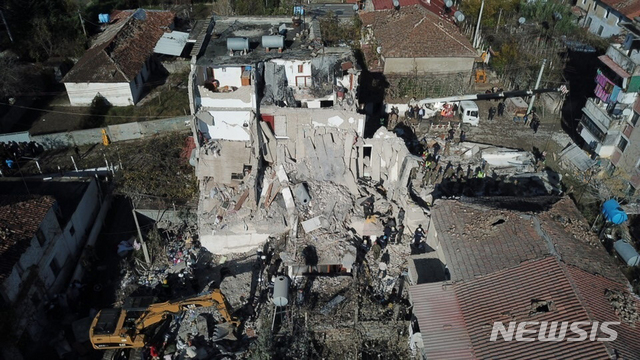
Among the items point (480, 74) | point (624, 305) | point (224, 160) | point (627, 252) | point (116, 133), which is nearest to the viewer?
point (624, 305)

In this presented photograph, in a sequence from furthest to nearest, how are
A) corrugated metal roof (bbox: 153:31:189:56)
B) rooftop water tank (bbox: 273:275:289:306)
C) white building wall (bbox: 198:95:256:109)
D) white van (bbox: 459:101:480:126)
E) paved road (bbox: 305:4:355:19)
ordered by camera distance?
paved road (bbox: 305:4:355:19)
corrugated metal roof (bbox: 153:31:189:56)
white van (bbox: 459:101:480:126)
white building wall (bbox: 198:95:256:109)
rooftop water tank (bbox: 273:275:289:306)

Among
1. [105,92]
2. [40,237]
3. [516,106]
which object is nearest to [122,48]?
[105,92]

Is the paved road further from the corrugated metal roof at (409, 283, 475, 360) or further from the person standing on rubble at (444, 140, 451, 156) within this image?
the corrugated metal roof at (409, 283, 475, 360)

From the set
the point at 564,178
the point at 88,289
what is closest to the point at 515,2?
the point at 564,178

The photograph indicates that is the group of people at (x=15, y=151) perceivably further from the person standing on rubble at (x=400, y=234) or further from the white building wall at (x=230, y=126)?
the person standing on rubble at (x=400, y=234)

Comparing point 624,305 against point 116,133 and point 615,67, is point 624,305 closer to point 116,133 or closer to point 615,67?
point 615,67

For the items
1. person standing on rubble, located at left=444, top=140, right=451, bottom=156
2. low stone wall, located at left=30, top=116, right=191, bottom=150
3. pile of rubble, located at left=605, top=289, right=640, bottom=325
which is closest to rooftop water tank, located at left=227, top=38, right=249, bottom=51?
low stone wall, located at left=30, top=116, right=191, bottom=150
